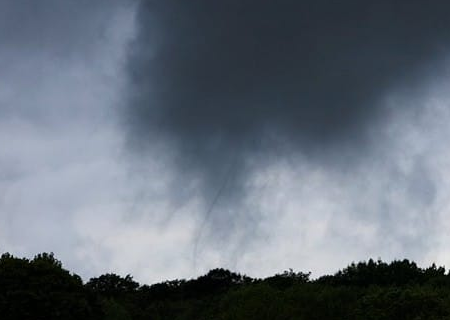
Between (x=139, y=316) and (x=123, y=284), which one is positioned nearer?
(x=139, y=316)

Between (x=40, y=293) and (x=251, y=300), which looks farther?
(x=251, y=300)

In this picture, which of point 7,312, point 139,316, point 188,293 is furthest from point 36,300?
point 188,293

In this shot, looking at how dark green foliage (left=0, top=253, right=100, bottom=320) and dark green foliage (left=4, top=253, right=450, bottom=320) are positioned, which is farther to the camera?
dark green foliage (left=0, top=253, right=100, bottom=320)

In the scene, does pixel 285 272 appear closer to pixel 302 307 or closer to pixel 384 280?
pixel 384 280

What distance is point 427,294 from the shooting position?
61.2m

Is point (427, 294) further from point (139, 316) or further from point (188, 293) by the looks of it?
point (188, 293)

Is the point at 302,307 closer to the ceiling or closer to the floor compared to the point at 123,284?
closer to the floor

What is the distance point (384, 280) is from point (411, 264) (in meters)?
5.19

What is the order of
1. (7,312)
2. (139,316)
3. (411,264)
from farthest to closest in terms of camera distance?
(411,264), (139,316), (7,312)

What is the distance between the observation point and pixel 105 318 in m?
71.6

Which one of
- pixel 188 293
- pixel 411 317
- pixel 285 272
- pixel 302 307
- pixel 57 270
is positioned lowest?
pixel 411 317

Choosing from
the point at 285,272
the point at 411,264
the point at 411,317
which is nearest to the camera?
the point at 411,317

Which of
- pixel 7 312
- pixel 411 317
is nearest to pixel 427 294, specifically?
pixel 411 317

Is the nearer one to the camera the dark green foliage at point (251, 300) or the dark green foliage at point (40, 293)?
the dark green foliage at point (251, 300)
